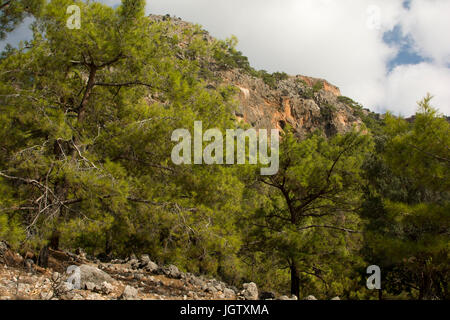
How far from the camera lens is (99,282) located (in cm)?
470

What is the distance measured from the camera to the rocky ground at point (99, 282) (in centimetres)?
386

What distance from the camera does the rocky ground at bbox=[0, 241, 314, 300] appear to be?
3863mm

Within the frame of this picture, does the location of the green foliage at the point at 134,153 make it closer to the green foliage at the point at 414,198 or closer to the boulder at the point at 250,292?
the green foliage at the point at 414,198

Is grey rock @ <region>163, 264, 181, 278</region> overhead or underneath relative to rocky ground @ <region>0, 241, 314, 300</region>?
underneath

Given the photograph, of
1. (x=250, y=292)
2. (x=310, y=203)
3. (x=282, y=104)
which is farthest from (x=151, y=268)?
(x=282, y=104)

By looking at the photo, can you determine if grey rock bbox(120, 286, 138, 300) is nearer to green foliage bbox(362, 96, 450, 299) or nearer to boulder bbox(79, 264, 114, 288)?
boulder bbox(79, 264, 114, 288)

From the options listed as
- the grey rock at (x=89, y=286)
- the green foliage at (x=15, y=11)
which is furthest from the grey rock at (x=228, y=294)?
the green foliage at (x=15, y=11)

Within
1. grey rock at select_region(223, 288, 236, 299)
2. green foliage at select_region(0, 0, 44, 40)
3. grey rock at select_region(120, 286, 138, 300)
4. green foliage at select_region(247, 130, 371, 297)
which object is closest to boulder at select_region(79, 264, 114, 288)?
grey rock at select_region(120, 286, 138, 300)

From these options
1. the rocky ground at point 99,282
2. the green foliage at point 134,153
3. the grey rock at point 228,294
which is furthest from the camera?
the grey rock at point 228,294

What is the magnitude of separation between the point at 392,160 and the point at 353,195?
2.18 m

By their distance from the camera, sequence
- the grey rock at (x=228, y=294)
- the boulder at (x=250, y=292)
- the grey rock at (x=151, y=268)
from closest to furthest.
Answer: the grey rock at (x=228, y=294) < the boulder at (x=250, y=292) < the grey rock at (x=151, y=268)

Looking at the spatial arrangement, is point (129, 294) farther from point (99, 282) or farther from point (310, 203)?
point (310, 203)
